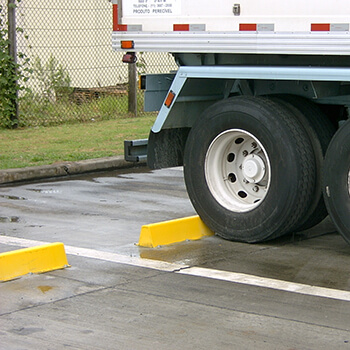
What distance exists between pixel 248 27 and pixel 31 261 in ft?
8.08

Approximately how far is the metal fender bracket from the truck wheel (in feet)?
6.39

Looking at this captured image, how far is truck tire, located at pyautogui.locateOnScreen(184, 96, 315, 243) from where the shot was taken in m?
6.65

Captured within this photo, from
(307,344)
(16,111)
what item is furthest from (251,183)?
(16,111)

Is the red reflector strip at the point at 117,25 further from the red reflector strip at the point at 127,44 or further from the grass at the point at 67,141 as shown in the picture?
the grass at the point at 67,141

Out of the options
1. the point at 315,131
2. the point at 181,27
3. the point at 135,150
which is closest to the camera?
the point at 315,131

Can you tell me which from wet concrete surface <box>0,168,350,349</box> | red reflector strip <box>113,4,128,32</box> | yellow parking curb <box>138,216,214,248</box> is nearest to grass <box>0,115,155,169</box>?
wet concrete surface <box>0,168,350,349</box>

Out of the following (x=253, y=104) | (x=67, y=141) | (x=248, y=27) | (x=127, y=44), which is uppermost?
(x=248, y=27)

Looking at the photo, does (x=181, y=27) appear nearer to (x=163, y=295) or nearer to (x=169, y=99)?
(x=169, y=99)

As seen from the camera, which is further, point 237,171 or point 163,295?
point 237,171

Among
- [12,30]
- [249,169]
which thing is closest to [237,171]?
[249,169]

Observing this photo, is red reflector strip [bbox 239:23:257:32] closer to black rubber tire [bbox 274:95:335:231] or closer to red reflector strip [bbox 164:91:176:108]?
black rubber tire [bbox 274:95:335:231]

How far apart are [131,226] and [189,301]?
241 centimetres

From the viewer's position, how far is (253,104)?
22.4 ft

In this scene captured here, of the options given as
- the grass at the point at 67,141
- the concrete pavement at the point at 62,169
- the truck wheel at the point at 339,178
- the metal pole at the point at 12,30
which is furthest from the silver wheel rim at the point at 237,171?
the metal pole at the point at 12,30
